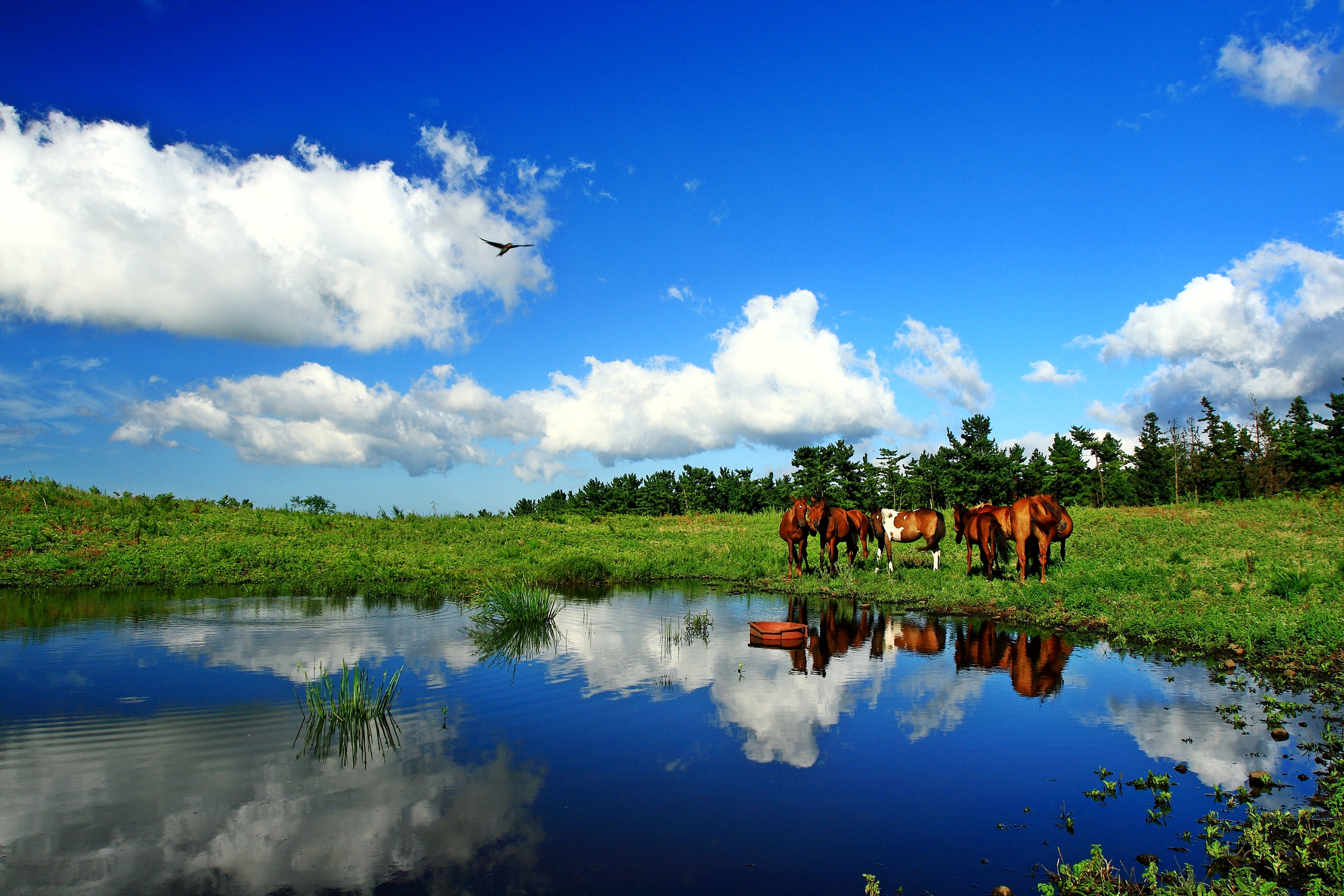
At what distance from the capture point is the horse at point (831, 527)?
19781 mm

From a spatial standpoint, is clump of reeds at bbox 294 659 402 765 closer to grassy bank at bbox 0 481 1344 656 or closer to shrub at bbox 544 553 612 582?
grassy bank at bbox 0 481 1344 656

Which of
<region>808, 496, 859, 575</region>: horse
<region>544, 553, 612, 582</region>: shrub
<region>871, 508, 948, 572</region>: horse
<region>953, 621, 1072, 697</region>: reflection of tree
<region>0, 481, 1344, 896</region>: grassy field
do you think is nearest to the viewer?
<region>0, 481, 1344, 896</region>: grassy field

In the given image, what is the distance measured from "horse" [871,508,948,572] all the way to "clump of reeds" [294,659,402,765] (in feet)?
49.8

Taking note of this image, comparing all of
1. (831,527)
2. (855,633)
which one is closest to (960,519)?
(831,527)

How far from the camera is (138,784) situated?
6.23m

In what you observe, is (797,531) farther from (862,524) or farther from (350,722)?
(350,722)

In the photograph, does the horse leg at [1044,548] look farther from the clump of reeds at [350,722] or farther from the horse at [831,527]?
the clump of reeds at [350,722]

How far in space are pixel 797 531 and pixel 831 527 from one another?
1014 millimetres

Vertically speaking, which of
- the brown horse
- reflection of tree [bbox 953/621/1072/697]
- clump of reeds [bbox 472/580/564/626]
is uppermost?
the brown horse

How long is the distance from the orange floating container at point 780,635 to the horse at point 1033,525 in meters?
7.30

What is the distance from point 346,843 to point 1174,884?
5764 mm

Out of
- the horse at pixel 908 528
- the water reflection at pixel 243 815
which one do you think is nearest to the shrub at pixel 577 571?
the horse at pixel 908 528

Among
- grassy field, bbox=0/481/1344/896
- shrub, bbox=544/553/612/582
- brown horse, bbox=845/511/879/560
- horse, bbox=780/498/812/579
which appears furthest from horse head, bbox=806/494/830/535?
shrub, bbox=544/553/612/582

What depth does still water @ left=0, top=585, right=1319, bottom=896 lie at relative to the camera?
4.95m
